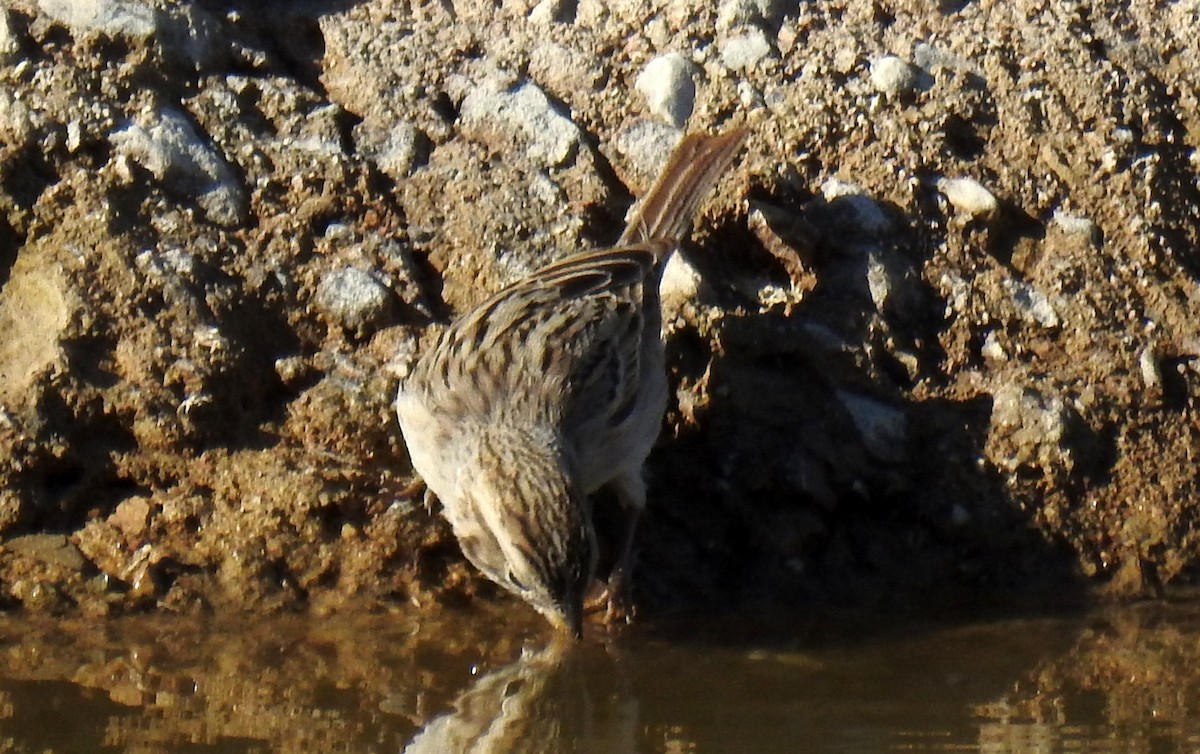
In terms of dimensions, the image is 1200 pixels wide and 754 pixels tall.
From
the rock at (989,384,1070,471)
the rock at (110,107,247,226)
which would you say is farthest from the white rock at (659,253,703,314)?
the rock at (110,107,247,226)

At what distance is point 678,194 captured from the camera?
624 centimetres

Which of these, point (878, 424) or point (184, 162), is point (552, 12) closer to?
point (184, 162)

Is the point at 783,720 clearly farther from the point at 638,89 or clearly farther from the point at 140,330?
the point at 638,89

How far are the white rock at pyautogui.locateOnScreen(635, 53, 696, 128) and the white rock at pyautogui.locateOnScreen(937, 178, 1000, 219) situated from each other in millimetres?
1002

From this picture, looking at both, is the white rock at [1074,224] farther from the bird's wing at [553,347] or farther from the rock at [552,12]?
the rock at [552,12]

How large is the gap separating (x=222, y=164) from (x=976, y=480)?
2.81m

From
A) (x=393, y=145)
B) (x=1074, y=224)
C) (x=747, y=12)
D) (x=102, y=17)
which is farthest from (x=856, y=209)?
(x=102, y=17)

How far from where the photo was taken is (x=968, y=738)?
463 centimetres

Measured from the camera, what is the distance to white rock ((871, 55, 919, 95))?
687cm

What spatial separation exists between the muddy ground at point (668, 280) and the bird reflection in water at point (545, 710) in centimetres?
45

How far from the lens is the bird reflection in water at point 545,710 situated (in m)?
4.65

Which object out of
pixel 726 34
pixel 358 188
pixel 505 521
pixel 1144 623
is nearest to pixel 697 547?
pixel 505 521

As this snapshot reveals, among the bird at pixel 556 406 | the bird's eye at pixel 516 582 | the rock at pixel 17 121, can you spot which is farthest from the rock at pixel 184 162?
the bird's eye at pixel 516 582

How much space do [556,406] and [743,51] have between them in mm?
1975
